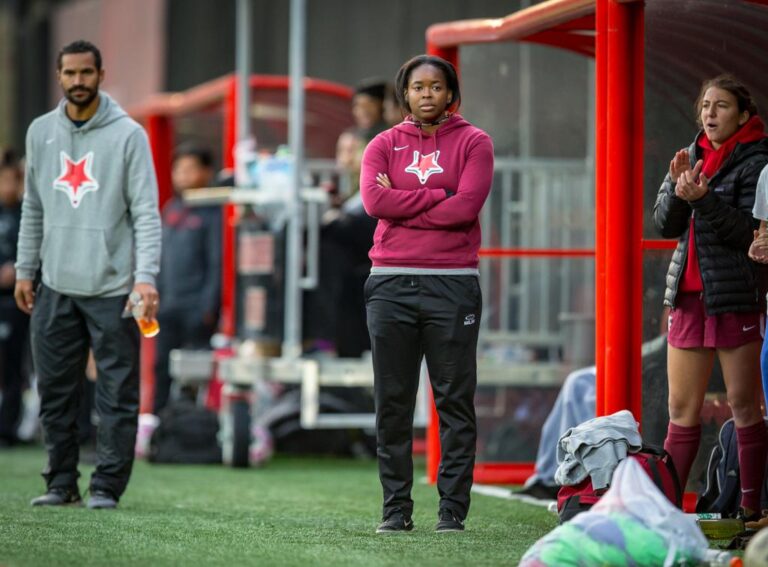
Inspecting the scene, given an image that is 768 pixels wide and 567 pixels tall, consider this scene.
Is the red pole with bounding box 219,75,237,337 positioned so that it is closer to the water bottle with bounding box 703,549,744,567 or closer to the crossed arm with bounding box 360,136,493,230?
the crossed arm with bounding box 360,136,493,230

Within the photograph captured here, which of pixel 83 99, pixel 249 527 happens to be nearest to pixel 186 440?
pixel 83 99

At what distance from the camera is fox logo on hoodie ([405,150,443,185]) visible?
614cm

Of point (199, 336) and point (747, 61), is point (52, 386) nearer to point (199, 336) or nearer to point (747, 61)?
point (747, 61)

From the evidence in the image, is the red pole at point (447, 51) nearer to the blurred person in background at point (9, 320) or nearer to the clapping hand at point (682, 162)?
the clapping hand at point (682, 162)

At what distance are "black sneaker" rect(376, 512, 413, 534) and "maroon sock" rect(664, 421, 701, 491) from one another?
1.07 metres

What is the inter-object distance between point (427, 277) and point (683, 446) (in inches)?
48.3

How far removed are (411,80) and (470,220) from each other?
579 mm

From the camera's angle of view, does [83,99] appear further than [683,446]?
Yes

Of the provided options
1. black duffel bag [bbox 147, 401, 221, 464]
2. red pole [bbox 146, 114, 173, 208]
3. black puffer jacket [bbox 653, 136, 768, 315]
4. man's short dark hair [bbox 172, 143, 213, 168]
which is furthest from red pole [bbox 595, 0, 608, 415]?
red pole [bbox 146, 114, 173, 208]

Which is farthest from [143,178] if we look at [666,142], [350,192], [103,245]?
[350,192]

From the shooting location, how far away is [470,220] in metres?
6.06

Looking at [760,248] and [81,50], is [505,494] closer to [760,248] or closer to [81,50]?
[760,248]

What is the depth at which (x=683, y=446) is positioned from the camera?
640cm

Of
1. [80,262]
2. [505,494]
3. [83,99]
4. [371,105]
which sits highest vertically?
[371,105]
